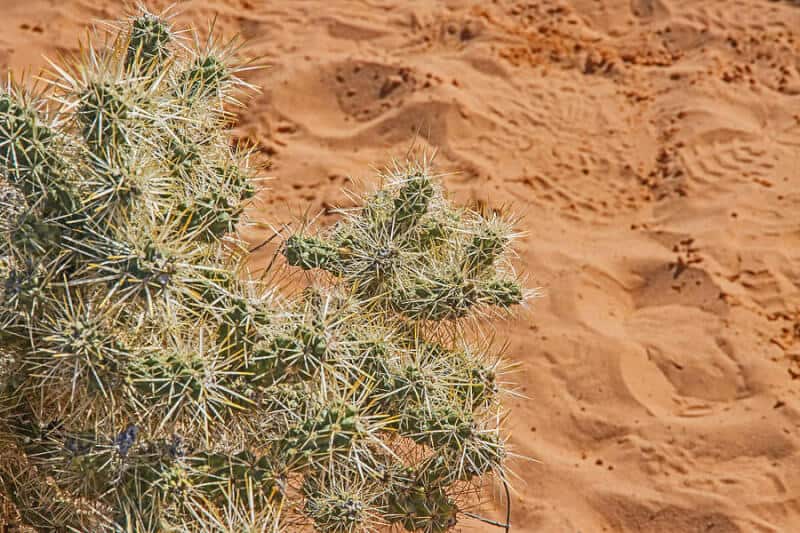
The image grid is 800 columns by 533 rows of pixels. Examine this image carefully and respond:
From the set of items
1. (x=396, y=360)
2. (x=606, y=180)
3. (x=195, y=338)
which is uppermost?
(x=195, y=338)

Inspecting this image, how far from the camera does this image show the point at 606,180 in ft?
16.1

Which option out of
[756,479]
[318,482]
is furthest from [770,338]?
[318,482]

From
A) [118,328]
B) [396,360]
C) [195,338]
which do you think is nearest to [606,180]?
[396,360]

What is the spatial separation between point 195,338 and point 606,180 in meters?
3.38

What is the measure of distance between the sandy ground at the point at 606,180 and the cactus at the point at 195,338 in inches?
47.4

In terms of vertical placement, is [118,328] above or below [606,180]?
above

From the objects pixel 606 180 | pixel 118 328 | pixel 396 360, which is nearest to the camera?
pixel 118 328

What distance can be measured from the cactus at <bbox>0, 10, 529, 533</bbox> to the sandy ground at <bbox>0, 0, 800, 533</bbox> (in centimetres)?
120

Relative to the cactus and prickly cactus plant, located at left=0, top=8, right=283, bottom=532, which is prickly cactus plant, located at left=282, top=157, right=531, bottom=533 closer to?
the cactus

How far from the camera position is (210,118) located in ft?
8.05

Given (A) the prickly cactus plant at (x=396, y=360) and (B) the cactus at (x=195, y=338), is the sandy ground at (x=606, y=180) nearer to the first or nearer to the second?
(A) the prickly cactus plant at (x=396, y=360)

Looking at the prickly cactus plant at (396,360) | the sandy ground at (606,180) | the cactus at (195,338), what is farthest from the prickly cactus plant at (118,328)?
the sandy ground at (606,180)

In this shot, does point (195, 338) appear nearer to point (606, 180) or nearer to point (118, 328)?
point (118, 328)

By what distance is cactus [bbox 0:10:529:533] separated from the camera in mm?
1842
